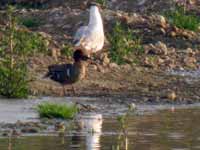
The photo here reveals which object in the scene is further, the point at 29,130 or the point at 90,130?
the point at 90,130

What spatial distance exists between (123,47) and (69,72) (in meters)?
3.85

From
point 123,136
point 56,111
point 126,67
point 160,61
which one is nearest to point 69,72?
point 56,111

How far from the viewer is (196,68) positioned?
2081cm

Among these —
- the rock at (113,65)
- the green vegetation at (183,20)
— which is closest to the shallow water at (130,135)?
the rock at (113,65)

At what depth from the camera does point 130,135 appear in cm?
1312

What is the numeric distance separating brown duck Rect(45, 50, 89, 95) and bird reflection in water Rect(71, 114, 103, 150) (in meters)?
2.05

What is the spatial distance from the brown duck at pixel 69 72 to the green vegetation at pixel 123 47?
287 cm

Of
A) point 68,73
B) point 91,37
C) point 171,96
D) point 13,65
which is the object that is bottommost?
point 171,96

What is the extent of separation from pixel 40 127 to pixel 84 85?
14.8 feet

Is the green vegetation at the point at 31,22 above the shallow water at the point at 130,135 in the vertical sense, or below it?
above

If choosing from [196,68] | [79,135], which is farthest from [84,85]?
[79,135]

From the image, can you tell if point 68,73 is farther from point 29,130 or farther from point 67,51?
point 29,130

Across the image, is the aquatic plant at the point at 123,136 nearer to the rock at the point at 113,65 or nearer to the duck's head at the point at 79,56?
the duck's head at the point at 79,56

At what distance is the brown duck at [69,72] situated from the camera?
55.8ft
